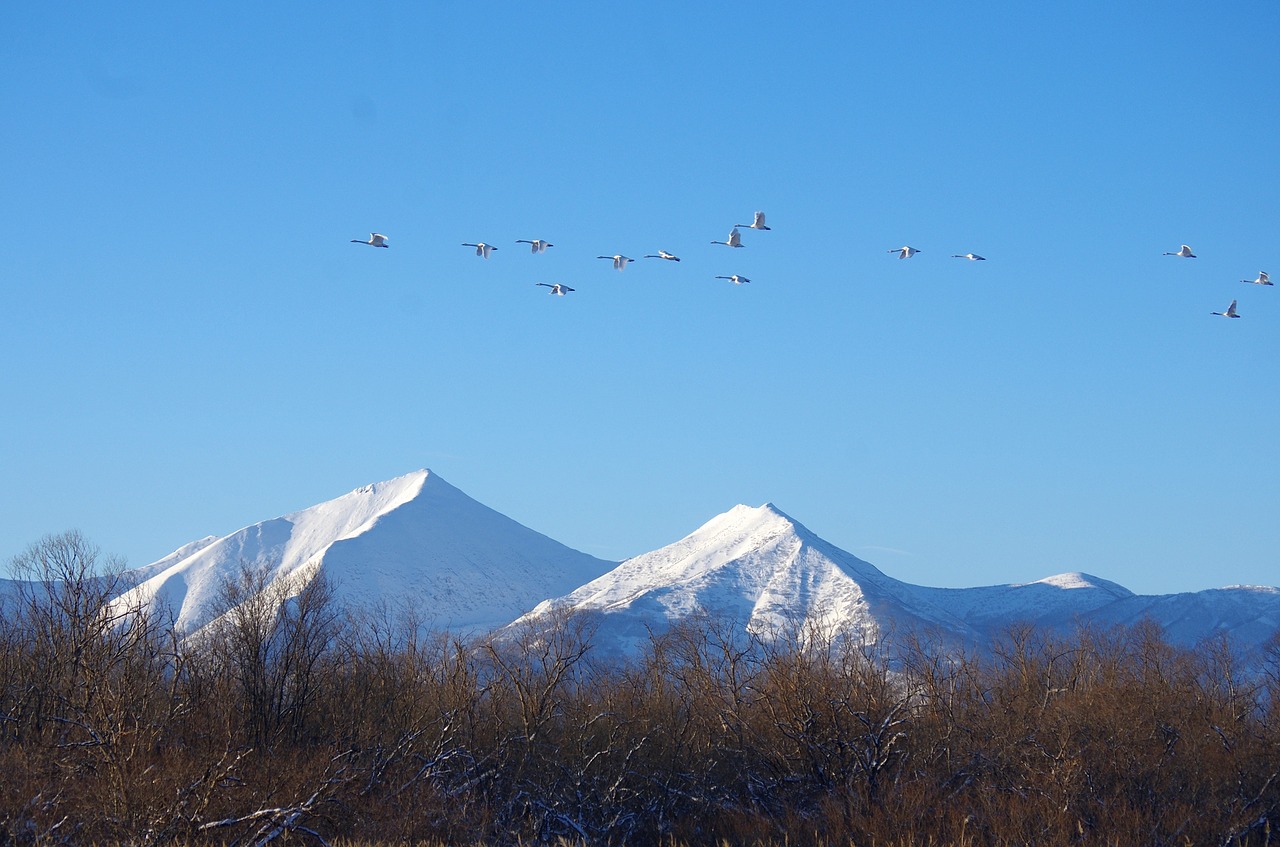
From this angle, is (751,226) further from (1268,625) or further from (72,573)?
(1268,625)

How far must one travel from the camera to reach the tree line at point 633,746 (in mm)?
36156

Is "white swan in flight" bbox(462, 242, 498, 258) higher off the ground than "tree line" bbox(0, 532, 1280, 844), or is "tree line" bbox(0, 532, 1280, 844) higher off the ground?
"white swan in flight" bbox(462, 242, 498, 258)

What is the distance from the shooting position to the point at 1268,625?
191125 mm

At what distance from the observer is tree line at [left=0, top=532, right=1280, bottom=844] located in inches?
1423

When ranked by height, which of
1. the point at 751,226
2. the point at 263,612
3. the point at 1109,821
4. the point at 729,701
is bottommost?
the point at 1109,821

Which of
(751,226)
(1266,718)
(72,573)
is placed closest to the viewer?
(751,226)

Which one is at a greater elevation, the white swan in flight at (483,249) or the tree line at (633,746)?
the white swan in flight at (483,249)

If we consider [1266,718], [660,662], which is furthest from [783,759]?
[1266,718]

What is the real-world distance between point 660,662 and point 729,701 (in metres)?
5.38

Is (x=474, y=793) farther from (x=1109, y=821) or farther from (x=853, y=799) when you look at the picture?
(x=1109, y=821)

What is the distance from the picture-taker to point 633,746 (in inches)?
1706

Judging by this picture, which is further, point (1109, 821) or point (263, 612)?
point (263, 612)

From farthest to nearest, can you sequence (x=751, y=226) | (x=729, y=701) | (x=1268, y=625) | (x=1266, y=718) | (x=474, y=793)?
(x=1268, y=625), (x=1266, y=718), (x=729, y=701), (x=474, y=793), (x=751, y=226)

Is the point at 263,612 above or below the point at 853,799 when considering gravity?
above
